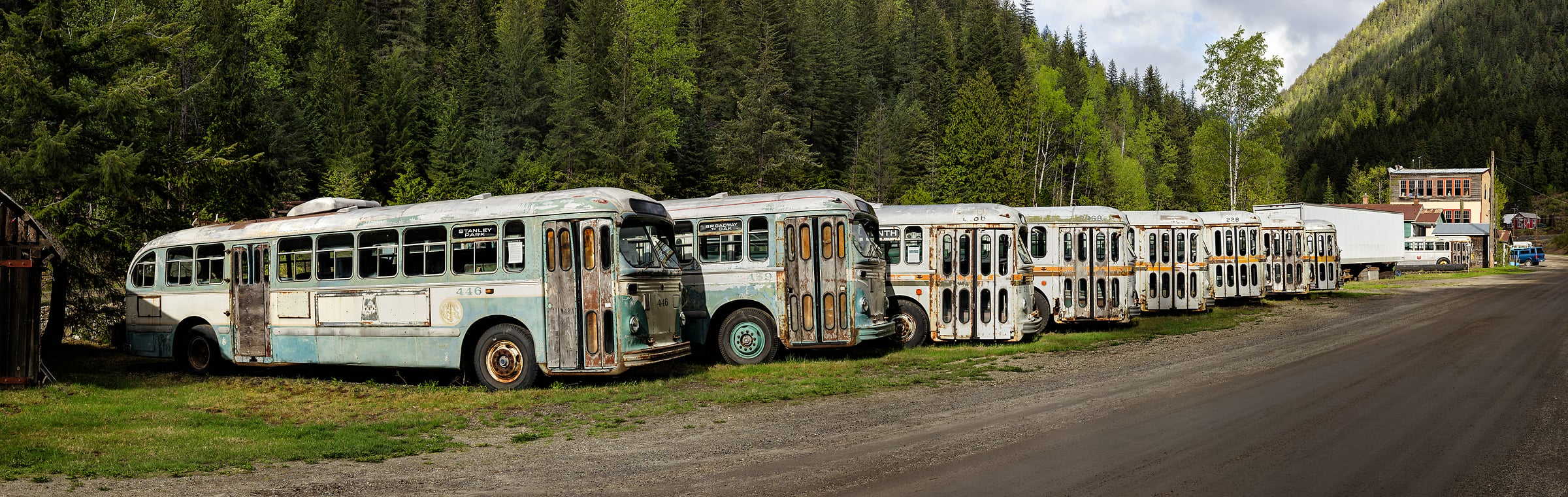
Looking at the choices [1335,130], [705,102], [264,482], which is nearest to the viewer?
[264,482]

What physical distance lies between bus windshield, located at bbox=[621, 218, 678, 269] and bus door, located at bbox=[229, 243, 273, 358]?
668 cm

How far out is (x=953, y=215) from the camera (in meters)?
19.8

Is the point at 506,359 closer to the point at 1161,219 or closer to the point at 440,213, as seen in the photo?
the point at 440,213

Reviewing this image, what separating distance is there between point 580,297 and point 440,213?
2.86 meters

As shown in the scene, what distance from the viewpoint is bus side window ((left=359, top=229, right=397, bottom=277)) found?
50.3 ft

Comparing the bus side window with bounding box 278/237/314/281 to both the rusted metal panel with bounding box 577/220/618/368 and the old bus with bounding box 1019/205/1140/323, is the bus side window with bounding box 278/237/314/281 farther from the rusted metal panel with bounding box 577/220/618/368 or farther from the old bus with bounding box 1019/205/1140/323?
the old bus with bounding box 1019/205/1140/323

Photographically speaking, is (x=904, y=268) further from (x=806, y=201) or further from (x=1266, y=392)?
(x=1266, y=392)

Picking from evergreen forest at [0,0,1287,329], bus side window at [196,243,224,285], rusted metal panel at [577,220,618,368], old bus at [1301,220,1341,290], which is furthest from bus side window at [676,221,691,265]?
old bus at [1301,220,1341,290]

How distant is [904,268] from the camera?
65.3ft

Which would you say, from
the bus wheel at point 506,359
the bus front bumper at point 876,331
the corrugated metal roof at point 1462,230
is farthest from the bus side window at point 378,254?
the corrugated metal roof at point 1462,230

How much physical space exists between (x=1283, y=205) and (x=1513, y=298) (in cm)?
1216

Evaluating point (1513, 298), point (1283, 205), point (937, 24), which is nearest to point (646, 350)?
point (1513, 298)

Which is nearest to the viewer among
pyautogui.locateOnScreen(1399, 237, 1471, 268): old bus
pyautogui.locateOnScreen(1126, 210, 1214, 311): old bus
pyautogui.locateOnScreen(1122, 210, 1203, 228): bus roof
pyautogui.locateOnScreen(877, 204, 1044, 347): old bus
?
pyautogui.locateOnScreen(877, 204, 1044, 347): old bus

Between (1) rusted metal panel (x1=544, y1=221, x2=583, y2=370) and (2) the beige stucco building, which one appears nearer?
(1) rusted metal panel (x1=544, y1=221, x2=583, y2=370)
